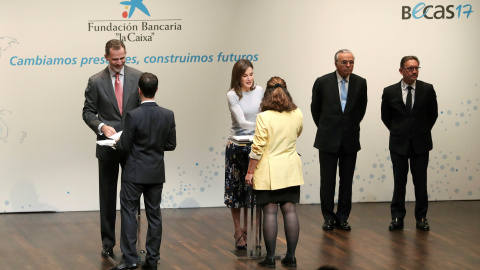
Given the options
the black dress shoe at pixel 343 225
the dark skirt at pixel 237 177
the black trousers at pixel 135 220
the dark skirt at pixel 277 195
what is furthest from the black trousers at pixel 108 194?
the black dress shoe at pixel 343 225

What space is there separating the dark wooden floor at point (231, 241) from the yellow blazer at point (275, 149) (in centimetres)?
72

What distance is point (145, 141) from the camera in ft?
19.4

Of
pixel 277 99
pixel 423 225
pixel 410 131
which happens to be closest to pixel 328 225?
pixel 423 225

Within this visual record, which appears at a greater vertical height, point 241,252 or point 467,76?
point 467,76

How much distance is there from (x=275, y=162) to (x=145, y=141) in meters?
1.00

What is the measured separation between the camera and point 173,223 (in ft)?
26.1

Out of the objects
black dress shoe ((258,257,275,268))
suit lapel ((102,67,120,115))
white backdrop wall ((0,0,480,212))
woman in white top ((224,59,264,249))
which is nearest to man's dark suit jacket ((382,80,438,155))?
white backdrop wall ((0,0,480,212))

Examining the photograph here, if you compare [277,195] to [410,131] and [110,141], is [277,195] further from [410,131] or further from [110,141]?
→ [410,131]

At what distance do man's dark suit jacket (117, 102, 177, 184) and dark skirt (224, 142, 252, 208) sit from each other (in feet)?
2.40

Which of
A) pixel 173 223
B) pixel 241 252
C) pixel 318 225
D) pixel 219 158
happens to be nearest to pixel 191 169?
pixel 219 158

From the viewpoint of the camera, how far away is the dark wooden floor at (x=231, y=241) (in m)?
6.36

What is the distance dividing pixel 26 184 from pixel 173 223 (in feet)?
5.68

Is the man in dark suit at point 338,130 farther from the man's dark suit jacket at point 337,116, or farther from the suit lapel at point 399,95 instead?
the suit lapel at point 399,95

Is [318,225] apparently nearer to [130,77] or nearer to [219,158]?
[219,158]
